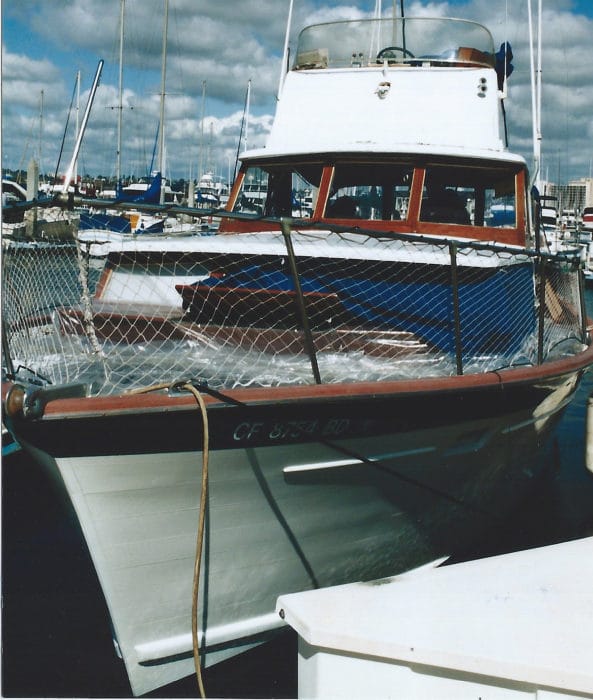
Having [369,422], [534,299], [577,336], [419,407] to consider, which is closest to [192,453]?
[369,422]

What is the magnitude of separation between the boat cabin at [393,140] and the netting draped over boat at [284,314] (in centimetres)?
77

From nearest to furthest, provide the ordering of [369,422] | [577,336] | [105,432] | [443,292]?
1. [105,432]
2. [369,422]
3. [443,292]
4. [577,336]

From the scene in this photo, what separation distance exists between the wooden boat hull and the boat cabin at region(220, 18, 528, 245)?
6.39 ft

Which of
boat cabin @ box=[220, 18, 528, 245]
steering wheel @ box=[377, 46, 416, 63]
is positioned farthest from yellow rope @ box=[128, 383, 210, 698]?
steering wheel @ box=[377, 46, 416, 63]

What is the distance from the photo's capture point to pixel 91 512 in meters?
3.37

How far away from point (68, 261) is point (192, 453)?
1684 millimetres

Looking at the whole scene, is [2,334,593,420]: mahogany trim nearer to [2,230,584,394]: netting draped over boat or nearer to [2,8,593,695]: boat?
[2,8,593,695]: boat

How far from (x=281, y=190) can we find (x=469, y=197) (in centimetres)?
164

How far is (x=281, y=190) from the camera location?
628cm

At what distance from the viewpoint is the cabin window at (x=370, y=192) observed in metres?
5.69

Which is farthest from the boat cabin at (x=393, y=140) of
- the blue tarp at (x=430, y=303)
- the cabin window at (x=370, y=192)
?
the blue tarp at (x=430, y=303)

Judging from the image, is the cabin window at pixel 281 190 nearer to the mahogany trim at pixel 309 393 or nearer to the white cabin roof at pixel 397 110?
the white cabin roof at pixel 397 110

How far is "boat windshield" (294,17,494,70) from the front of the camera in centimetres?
652

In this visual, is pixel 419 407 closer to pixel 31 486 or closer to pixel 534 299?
pixel 534 299
